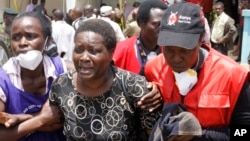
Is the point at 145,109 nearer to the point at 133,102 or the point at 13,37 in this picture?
the point at 133,102

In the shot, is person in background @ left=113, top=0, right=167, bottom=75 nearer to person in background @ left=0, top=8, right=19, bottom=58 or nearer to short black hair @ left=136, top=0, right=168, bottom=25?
short black hair @ left=136, top=0, right=168, bottom=25

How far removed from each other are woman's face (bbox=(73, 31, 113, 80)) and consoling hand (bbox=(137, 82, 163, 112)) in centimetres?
23

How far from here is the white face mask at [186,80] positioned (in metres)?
2.36

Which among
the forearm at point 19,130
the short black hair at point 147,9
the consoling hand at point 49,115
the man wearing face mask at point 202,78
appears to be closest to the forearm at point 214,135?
the man wearing face mask at point 202,78

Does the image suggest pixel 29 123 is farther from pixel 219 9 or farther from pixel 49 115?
pixel 219 9

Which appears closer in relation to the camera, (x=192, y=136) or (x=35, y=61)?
(x=192, y=136)

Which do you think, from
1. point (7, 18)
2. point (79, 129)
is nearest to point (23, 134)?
point (79, 129)

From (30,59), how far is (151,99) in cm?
62

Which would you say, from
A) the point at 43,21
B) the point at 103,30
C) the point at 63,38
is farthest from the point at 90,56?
the point at 63,38

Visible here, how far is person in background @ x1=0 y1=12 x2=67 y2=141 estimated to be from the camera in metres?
2.44

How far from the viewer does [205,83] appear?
93.4 inches

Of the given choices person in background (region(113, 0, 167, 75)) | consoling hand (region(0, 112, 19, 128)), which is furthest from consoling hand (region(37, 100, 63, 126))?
person in background (region(113, 0, 167, 75))

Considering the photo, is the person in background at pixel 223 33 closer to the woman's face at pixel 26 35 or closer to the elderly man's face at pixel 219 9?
the elderly man's face at pixel 219 9

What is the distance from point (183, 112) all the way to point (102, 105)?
0.38 meters
